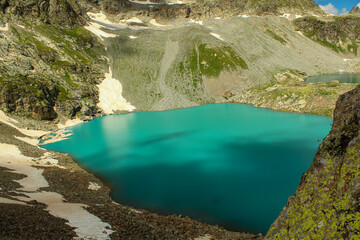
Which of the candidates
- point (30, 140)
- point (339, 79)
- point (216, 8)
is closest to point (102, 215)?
point (30, 140)

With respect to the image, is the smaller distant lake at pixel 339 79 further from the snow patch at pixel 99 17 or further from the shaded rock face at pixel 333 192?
the snow patch at pixel 99 17

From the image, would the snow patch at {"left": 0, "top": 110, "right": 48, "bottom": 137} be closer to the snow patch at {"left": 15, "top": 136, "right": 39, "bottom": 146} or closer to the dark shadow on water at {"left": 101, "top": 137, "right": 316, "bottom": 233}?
the snow patch at {"left": 15, "top": 136, "right": 39, "bottom": 146}

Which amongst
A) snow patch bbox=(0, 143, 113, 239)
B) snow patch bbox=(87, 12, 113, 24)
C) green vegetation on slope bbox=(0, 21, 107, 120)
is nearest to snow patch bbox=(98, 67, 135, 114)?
green vegetation on slope bbox=(0, 21, 107, 120)

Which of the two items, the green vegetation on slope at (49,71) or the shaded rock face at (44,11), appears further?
the shaded rock face at (44,11)

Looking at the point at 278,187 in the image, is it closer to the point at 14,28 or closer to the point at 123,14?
the point at 14,28

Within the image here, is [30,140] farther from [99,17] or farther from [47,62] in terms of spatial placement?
[99,17]

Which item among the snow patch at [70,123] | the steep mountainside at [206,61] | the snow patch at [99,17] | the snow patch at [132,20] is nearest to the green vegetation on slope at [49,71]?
the snow patch at [70,123]
